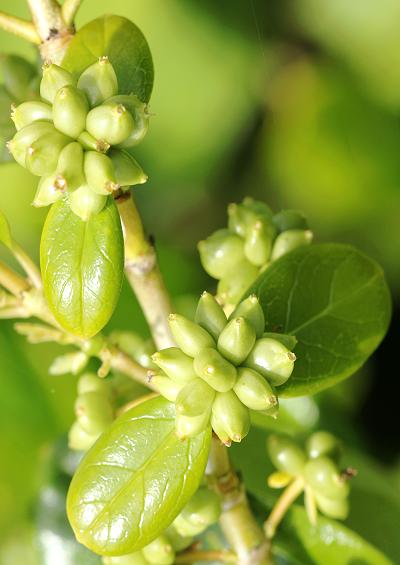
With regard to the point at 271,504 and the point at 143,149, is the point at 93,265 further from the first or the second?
the point at 143,149

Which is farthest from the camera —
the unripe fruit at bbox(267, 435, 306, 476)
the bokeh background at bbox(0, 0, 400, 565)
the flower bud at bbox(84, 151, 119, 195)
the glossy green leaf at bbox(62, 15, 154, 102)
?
the bokeh background at bbox(0, 0, 400, 565)

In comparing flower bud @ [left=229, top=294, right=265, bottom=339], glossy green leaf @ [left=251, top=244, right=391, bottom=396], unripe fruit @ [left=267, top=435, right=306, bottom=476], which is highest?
flower bud @ [left=229, top=294, right=265, bottom=339]

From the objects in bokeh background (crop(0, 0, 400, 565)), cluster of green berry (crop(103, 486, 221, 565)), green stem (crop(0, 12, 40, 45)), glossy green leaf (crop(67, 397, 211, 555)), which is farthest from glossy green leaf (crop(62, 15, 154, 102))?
→ bokeh background (crop(0, 0, 400, 565))

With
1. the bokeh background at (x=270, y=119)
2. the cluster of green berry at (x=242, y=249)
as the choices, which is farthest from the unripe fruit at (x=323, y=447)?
the bokeh background at (x=270, y=119)

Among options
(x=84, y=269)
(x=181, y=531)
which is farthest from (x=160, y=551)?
(x=84, y=269)

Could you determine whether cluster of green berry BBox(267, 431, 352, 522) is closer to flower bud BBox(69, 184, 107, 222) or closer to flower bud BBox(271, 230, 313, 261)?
flower bud BBox(271, 230, 313, 261)

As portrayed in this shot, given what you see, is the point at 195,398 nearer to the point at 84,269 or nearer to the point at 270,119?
the point at 84,269
